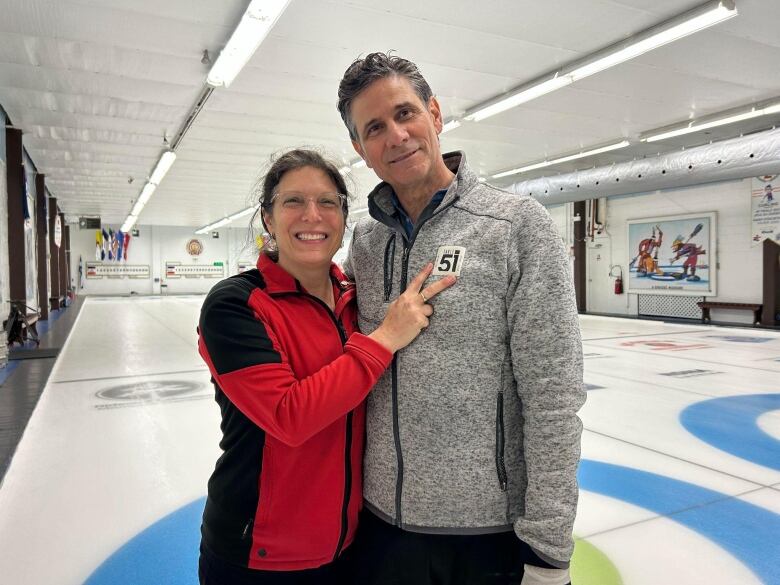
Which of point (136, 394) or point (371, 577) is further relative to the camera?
point (136, 394)

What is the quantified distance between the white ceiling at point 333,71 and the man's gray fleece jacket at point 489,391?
2.01 meters

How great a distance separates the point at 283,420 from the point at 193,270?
100 ft

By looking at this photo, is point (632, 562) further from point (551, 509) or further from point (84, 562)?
point (84, 562)

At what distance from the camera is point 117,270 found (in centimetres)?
2803

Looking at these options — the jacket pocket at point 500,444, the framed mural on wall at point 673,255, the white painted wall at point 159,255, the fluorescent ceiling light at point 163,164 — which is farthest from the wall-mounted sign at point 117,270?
the jacket pocket at point 500,444

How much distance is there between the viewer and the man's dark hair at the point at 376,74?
3.79 feet

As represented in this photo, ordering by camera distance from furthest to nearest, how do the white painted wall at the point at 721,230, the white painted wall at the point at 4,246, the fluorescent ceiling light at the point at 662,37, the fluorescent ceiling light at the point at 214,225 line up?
the fluorescent ceiling light at the point at 214,225 → the white painted wall at the point at 721,230 → the white painted wall at the point at 4,246 → the fluorescent ceiling light at the point at 662,37

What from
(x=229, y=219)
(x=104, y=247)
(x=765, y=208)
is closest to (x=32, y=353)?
(x=765, y=208)

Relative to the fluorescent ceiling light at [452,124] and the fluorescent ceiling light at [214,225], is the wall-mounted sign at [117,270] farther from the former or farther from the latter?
the fluorescent ceiling light at [452,124]

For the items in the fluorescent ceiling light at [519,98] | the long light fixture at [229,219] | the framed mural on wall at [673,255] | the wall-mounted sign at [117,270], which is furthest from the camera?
the wall-mounted sign at [117,270]

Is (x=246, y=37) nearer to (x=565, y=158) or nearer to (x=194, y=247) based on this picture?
(x=565, y=158)

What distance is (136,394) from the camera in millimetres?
4992

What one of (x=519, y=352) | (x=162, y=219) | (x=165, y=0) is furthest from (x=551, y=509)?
(x=162, y=219)

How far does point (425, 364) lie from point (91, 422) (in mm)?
3856
